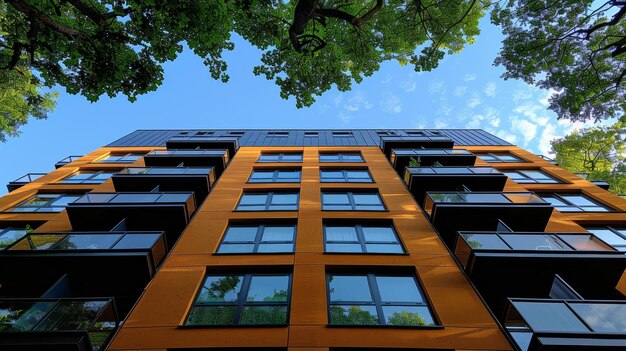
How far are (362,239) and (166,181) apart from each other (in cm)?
909

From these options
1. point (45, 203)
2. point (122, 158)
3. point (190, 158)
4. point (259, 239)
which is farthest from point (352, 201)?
point (122, 158)

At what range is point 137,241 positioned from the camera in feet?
33.0

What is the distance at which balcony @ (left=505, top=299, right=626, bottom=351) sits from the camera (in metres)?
6.34

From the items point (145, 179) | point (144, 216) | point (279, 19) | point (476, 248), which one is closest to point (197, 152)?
point (145, 179)

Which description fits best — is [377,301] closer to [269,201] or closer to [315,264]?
[315,264]

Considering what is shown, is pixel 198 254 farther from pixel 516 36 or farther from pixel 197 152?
pixel 516 36

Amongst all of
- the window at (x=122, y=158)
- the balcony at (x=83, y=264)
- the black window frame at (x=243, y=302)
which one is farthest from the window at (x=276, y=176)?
the window at (x=122, y=158)

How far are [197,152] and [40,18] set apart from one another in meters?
9.72

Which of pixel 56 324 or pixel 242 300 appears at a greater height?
pixel 56 324

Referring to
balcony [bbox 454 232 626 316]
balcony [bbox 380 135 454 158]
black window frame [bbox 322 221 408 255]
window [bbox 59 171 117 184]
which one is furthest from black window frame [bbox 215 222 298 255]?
window [bbox 59 171 117 184]

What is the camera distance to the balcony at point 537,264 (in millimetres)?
9242

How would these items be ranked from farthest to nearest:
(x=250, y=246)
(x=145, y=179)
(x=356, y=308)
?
(x=145, y=179) → (x=250, y=246) → (x=356, y=308)

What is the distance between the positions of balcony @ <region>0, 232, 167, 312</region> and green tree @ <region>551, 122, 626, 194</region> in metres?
22.8

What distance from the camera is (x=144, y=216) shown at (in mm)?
12422
